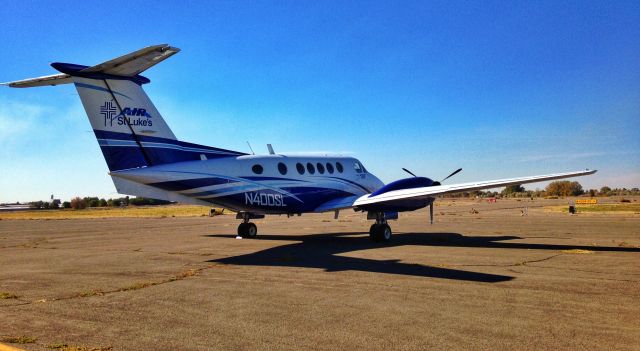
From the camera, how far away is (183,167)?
15.6 meters

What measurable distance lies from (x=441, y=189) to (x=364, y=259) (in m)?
5.33

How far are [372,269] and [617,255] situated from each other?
7315 millimetres

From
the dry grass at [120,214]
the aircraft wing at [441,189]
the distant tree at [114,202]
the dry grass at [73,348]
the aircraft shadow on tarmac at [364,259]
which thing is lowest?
the dry grass at [73,348]

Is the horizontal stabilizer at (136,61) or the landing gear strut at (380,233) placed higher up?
the horizontal stabilizer at (136,61)

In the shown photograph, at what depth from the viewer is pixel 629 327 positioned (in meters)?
5.79

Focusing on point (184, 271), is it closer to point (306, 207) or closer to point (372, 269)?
point (372, 269)

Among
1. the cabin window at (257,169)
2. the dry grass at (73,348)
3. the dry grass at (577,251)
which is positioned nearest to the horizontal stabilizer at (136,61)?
the cabin window at (257,169)

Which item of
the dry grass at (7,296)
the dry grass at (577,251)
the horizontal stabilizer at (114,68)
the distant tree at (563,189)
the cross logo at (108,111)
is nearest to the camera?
the dry grass at (7,296)

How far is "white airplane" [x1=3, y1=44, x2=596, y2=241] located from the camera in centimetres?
1435

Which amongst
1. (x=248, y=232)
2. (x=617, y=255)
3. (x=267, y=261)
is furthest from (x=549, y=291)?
(x=248, y=232)

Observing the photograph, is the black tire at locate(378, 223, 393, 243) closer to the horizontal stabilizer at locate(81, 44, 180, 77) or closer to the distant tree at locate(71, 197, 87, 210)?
the horizontal stabilizer at locate(81, 44, 180, 77)

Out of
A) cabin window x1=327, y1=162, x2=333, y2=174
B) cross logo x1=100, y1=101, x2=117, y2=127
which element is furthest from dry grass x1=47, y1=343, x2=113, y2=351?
cabin window x1=327, y1=162, x2=333, y2=174

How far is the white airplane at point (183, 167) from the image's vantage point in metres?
14.4

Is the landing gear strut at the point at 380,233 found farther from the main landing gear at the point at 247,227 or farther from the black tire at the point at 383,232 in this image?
the main landing gear at the point at 247,227
